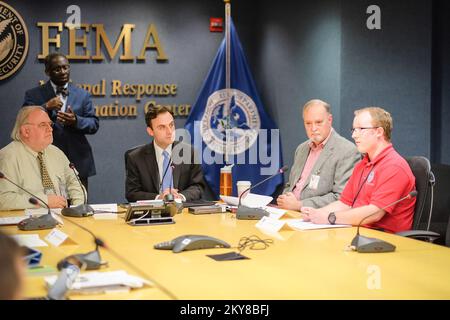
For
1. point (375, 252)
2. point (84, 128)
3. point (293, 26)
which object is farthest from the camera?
point (293, 26)

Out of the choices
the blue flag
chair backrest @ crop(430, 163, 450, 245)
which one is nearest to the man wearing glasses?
the blue flag

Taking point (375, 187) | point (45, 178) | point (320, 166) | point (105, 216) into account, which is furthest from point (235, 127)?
point (375, 187)

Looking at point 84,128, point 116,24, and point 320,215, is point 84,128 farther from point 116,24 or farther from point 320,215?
point 320,215

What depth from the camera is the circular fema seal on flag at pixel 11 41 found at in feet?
20.7

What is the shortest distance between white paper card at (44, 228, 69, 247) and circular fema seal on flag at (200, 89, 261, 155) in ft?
12.3

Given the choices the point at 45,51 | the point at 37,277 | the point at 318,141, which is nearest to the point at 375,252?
the point at 37,277

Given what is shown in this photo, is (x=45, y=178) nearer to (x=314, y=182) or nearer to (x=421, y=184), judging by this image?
(x=314, y=182)

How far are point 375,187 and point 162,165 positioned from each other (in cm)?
183

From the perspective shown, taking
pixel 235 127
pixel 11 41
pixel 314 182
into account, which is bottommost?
pixel 314 182

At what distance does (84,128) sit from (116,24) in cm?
151

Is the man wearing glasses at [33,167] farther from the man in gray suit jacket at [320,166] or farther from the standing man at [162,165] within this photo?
the man in gray suit jacket at [320,166]

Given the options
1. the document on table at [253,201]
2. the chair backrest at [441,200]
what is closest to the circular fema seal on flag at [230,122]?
the document on table at [253,201]

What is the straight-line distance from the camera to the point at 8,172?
4.36 meters

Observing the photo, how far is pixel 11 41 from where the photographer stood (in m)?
6.34
